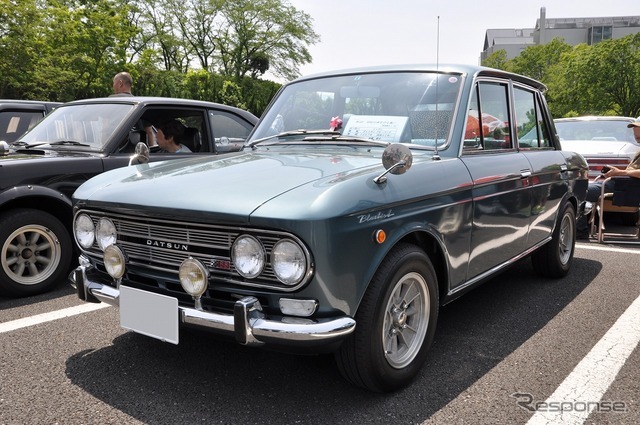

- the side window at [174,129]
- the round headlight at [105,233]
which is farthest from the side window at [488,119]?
the side window at [174,129]

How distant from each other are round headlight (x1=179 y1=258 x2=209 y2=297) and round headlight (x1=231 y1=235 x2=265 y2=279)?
0.56 feet

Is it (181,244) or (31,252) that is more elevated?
(181,244)

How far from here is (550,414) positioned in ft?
8.38

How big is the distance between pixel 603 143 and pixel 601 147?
271 mm

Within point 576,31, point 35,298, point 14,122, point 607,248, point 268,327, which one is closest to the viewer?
point 268,327

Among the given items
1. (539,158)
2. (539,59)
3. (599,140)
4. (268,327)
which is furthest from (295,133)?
(539,59)

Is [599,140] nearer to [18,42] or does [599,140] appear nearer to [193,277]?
[193,277]

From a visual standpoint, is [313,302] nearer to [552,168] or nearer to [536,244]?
[536,244]

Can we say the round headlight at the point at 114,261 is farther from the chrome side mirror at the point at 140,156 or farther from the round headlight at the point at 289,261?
the chrome side mirror at the point at 140,156

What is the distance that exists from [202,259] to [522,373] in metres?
1.88

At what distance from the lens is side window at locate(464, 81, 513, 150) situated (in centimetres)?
347

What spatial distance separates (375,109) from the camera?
11.4 feet

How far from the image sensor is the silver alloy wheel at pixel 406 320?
2680 mm

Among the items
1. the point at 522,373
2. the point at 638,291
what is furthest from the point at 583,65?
the point at 522,373
